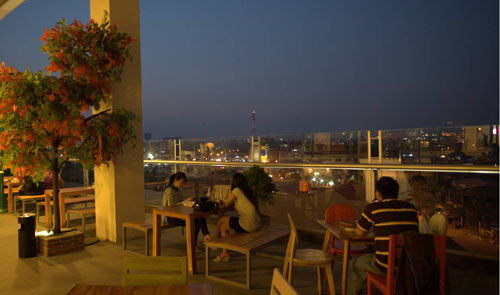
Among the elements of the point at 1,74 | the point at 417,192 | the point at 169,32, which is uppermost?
the point at 169,32

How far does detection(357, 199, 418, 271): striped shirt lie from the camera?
2895 millimetres

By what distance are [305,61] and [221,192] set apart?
139 feet

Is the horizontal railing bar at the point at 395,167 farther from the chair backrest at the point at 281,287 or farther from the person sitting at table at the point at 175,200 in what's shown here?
the chair backrest at the point at 281,287

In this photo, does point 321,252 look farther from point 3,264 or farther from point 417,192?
point 3,264

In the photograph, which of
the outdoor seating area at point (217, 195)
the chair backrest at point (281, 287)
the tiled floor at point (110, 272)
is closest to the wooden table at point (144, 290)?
the outdoor seating area at point (217, 195)

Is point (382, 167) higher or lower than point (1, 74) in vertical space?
lower

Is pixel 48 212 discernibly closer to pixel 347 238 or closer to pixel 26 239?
pixel 26 239

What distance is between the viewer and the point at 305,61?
151 feet

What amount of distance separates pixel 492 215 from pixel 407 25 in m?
20.5

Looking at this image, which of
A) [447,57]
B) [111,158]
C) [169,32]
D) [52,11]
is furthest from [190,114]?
[111,158]

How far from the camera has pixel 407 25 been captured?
849 inches

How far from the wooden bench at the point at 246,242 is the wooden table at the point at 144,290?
185 cm

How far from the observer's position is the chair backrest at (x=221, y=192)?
6051 mm

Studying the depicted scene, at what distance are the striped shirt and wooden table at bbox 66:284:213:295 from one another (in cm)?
163
